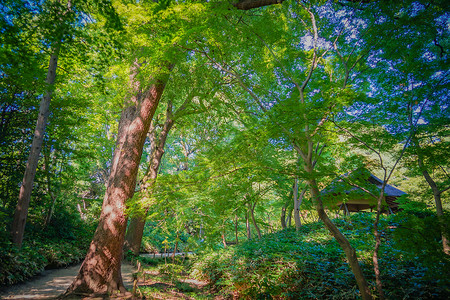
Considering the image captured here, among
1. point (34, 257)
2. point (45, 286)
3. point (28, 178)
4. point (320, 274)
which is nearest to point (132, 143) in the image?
point (45, 286)

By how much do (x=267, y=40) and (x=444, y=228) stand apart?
3.72 meters

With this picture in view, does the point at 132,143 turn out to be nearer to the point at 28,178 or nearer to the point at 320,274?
the point at 28,178

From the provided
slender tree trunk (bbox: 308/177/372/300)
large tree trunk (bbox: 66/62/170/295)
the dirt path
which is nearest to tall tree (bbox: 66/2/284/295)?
large tree trunk (bbox: 66/62/170/295)

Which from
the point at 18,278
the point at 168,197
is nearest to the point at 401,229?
the point at 168,197

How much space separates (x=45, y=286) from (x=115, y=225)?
2920 mm

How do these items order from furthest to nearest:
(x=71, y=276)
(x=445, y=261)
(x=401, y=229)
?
(x=71, y=276), (x=401, y=229), (x=445, y=261)

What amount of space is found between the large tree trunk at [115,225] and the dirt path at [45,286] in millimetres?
1311

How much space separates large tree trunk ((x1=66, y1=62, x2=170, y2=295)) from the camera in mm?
3418

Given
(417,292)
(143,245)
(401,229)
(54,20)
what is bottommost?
(143,245)

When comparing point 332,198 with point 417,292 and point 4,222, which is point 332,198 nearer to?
point 417,292

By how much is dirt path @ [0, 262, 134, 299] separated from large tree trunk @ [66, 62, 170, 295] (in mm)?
1311

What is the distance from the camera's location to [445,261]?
2203mm

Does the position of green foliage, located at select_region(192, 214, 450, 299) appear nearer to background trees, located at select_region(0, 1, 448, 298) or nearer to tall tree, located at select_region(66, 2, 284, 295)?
background trees, located at select_region(0, 1, 448, 298)

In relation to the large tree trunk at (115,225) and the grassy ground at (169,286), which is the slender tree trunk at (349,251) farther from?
the large tree trunk at (115,225)
